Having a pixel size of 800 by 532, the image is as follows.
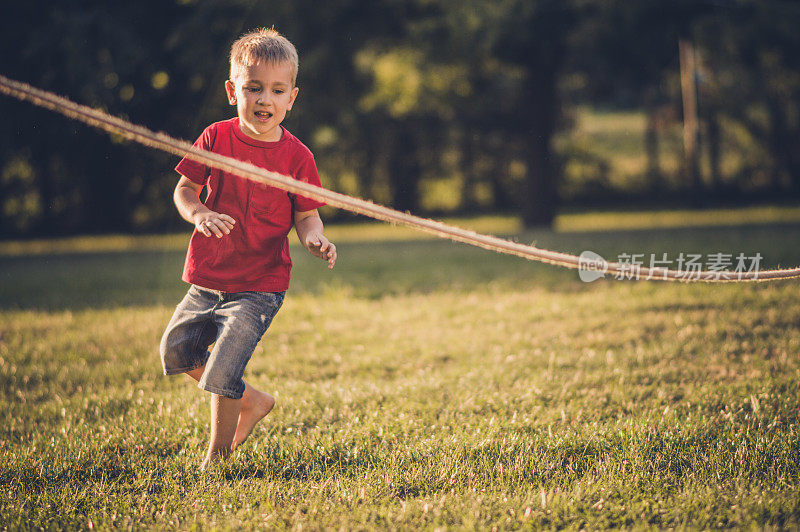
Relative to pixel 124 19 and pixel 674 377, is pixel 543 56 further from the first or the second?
pixel 674 377

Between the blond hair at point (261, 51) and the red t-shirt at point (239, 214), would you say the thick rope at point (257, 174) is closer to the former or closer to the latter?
the red t-shirt at point (239, 214)

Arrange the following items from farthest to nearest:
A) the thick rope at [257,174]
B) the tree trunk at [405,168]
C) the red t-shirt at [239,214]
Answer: the tree trunk at [405,168] → the red t-shirt at [239,214] → the thick rope at [257,174]

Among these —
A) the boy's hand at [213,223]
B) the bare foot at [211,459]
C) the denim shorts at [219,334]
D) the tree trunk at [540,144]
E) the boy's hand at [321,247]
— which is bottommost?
the bare foot at [211,459]

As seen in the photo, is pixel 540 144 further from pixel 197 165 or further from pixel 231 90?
pixel 197 165

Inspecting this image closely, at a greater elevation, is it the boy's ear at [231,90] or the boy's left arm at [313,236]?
the boy's ear at [231,90]

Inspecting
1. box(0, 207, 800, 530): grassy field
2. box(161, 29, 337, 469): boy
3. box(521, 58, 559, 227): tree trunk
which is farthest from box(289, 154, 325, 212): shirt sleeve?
box(521, 58, 559, 227): tree trunk

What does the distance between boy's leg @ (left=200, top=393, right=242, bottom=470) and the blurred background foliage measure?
8591 mm

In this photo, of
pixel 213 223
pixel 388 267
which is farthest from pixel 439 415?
pixel 388 267

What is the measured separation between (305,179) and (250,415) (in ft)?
4.05

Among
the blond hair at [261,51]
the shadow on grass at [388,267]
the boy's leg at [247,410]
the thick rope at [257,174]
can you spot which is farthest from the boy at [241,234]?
the shadow on grass at [388,267]

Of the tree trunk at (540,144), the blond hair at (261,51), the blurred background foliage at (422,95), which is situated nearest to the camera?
the blond hair at (261,51)

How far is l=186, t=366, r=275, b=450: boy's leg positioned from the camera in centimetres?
324

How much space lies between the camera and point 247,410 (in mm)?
3293

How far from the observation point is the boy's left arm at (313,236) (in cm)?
287
